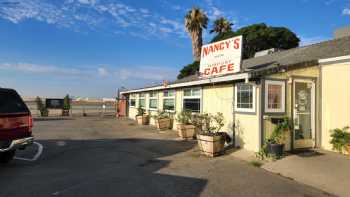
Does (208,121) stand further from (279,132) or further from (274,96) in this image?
(279,132)

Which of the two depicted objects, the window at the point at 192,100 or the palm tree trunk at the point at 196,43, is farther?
the palm tree trunk at the point at 196,43

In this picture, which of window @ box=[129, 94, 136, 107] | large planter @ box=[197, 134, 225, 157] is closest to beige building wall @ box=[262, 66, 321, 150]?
large planter @ box=[197, 134, 225, 157]

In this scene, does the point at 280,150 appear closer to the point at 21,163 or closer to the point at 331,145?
the point at 331,145

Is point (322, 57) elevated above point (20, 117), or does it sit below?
above

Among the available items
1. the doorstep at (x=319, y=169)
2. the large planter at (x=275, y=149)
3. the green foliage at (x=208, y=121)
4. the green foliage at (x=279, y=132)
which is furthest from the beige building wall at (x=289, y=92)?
the green foliage at (x=208, y=121)

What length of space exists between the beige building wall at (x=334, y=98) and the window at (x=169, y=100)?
858cm

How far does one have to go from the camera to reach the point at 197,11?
3562 centimetres

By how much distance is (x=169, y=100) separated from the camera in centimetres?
1705

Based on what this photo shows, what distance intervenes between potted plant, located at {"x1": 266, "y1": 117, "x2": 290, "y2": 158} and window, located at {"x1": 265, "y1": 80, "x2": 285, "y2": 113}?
416 millimetres

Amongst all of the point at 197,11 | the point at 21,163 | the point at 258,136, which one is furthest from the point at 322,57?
the point at 197,11

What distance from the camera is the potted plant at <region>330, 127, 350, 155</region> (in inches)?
331

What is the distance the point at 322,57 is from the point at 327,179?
15.5ft

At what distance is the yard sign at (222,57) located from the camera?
404 inches

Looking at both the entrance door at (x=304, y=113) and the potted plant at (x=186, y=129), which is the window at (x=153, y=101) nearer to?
the potted plant at (x=186, y=129)
